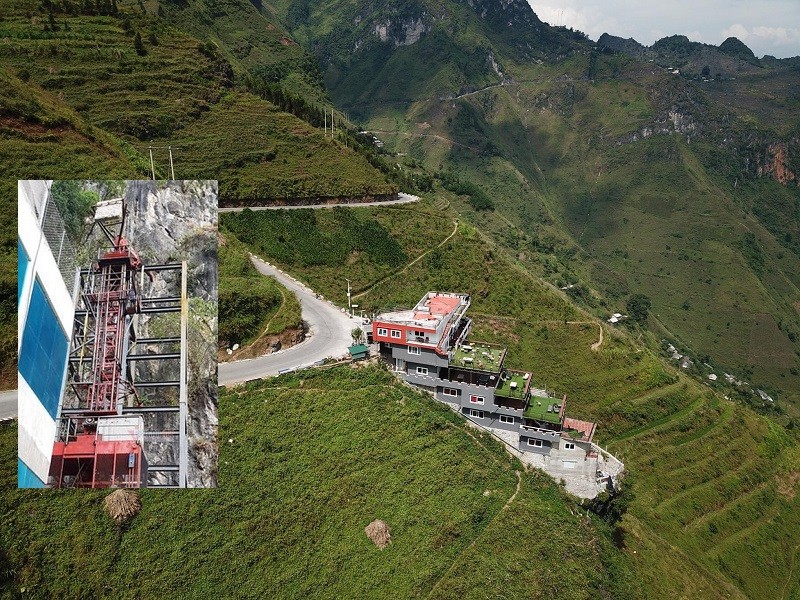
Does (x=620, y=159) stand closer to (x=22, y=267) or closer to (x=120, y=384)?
(x=120, y=384)

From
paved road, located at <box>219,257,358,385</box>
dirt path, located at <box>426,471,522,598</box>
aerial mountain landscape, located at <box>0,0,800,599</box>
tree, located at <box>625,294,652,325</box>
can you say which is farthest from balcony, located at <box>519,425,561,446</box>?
tree, located at <box>625,294,652,325</box>

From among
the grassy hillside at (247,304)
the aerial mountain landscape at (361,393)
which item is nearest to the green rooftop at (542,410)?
the aerial mountain landscape at (361,393)

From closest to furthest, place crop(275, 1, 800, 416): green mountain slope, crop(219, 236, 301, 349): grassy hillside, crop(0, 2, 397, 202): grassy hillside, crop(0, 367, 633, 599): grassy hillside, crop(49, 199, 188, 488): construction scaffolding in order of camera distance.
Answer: crop(49, 199, 188, 488): construction scaffolding
crop(0, 367, 633, 599): grassy hillside
crop(219, 236, 301, 349): grassy hillside
crop(0, 2, 397, 202): grassy hillside
crop(275, 1, 800, 416): green mountain slope

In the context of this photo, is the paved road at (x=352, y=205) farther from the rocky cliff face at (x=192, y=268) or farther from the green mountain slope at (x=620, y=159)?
the rocky cliff face at (x=192, y=268)

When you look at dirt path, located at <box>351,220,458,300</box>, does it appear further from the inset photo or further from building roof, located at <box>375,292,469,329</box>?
the inset photo

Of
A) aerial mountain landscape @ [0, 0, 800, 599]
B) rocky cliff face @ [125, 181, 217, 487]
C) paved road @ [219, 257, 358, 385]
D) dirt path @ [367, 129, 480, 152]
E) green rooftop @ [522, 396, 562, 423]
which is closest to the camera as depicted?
rocky cliff face @ [125, 181, 217, 487]

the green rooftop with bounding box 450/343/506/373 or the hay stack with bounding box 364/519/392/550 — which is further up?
the green rooftop with bounding box 450/343/506/373
